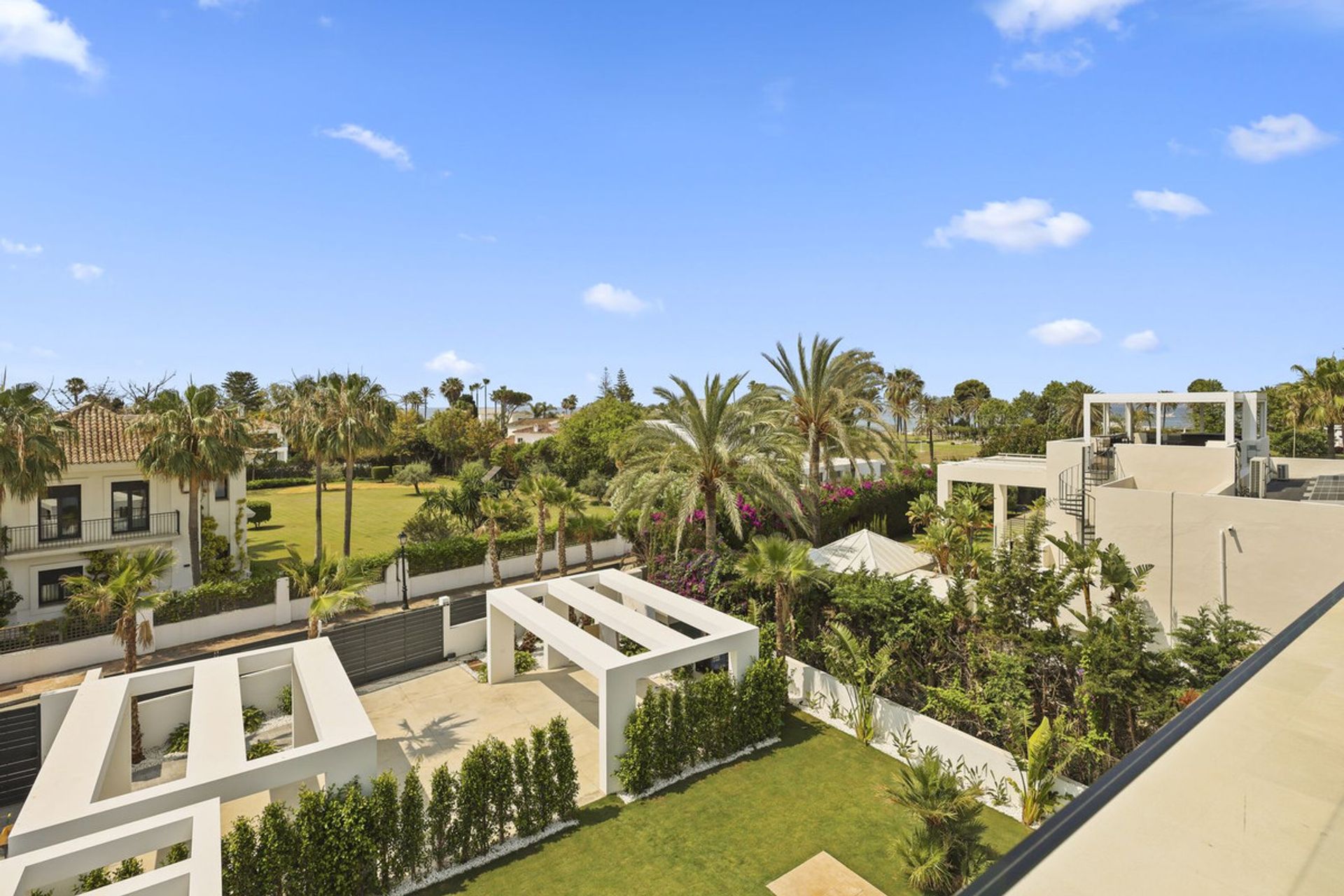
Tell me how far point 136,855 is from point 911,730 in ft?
39.1

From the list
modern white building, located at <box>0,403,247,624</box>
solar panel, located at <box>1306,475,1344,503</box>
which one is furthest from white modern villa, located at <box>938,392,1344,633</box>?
modern white building, located at <box>0,403,247,624</box>

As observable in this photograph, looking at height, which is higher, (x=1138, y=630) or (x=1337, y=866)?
(x=1337, y=866)

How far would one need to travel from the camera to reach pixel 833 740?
539 inches

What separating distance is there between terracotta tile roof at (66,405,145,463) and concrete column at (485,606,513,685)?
1628 cm

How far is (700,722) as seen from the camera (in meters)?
12.9

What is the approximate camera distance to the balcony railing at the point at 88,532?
71.6ft

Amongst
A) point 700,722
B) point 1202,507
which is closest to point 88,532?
point 700,722

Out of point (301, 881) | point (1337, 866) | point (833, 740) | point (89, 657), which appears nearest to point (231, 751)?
point (301, 881)

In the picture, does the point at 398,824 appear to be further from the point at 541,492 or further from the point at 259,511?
the point at 259,511

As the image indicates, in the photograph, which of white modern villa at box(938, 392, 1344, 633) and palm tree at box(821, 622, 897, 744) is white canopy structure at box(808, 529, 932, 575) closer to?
palm tree at box(821, 622, 897, 744)

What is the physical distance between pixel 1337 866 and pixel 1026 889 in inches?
41.5

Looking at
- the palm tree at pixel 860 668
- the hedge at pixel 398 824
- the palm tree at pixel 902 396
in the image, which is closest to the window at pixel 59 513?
the hedge at pixel 398 824

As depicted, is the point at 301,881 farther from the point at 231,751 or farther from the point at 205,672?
the point at 205,672

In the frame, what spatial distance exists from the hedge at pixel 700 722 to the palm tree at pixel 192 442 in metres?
18.8
